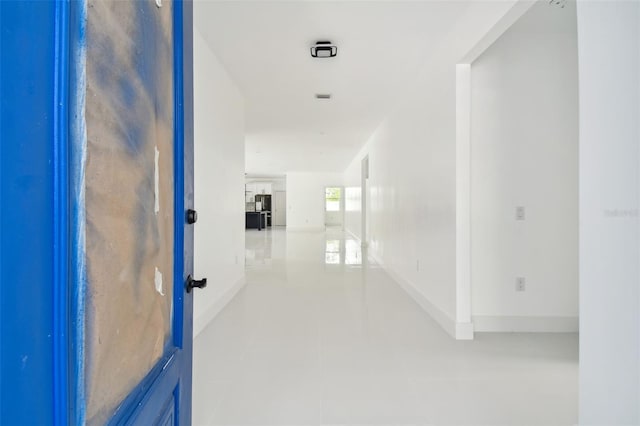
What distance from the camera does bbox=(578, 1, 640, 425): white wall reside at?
43.2 inches

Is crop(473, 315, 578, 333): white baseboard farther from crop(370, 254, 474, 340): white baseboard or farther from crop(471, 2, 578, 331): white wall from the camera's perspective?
crop(370, 254, 474, 340): white baseboard

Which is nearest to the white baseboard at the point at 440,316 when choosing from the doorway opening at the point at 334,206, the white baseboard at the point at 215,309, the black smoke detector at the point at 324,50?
the white baseboard at the point at 215,309

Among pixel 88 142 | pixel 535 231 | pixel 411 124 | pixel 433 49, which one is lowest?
pixel 535 231

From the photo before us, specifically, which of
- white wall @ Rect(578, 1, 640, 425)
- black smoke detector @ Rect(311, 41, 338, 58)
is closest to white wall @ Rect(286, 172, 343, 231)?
black smoke detector @ Rect(311, 41, 338, 58)

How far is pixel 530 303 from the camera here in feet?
10.1

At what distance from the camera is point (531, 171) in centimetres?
305

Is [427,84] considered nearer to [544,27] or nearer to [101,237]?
[544,27]

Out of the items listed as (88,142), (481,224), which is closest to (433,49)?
(481,224)

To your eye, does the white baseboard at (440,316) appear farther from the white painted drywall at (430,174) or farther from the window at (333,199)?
the window at (333,199)

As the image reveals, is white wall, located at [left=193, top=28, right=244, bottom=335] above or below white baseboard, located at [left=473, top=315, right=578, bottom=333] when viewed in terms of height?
above

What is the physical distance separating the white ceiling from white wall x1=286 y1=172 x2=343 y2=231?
9.38 m

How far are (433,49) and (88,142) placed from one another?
11.1ft

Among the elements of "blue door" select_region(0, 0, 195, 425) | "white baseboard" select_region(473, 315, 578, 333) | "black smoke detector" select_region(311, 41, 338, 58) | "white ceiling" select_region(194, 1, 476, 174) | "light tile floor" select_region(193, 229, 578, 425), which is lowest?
"light tile floor" select_region(193, 229, 578, 425)

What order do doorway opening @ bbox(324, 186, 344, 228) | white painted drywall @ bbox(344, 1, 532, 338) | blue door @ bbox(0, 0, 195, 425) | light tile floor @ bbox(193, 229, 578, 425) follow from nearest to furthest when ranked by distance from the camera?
1. blue door @ bbox(0, 0, 195, 425)
2. light tile floor @ bbox(193, 229, 578, 425)
3. white painted drywall @ bbox(344, 1, 532, 338)
4. doorway opening @ bbox(324, 186, 344, 228)
